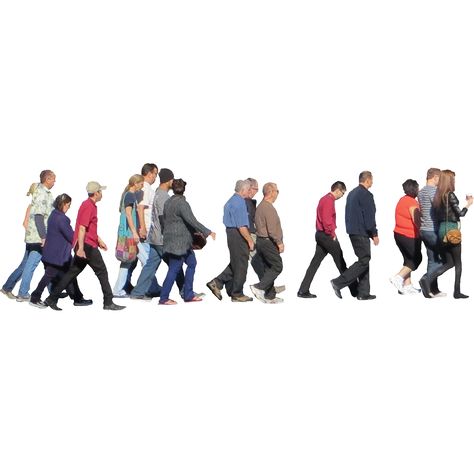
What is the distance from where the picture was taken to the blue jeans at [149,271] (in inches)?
929

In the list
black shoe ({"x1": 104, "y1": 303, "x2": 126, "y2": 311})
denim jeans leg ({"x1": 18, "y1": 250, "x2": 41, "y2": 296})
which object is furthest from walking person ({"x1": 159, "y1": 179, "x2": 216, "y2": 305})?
denim jeans leg ({"x1": 18, "y1": 250, "x2": 41, "y2": 296})

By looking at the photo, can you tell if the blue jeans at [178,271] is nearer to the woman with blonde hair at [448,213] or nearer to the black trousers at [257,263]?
the black trousers at [257,263]

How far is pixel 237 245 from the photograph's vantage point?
75.9ft

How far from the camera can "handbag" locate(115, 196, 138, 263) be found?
938 inches

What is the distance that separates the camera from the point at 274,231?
2317cm

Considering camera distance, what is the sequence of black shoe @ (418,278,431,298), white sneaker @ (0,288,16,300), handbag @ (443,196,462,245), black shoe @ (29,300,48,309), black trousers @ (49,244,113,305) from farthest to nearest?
white sneaker @ (0,288,16,300) < black shoe @ (418,278,431,298) < handbag @ (443,196,462,245) < black shoe @ (29,300,48,309) < black trousers @ (49,244,113,305)

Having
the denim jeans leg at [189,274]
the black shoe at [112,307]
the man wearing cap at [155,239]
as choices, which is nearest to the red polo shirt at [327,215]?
the denim jeans leg at [189,274]

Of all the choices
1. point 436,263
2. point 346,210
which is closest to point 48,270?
point 346,210

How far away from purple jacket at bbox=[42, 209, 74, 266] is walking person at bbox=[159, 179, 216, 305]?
169 cm

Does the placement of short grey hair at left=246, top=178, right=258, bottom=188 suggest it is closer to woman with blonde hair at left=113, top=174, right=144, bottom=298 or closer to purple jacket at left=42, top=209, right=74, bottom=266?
woman with blonde hair at left=113, top=174, right=144, bottom=298

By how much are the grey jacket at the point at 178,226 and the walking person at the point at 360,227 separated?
2.61 metres

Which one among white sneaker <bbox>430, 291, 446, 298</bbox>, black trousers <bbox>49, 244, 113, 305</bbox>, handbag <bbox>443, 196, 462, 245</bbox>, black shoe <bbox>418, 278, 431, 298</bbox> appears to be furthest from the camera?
white sneaker <bbox>430, 291, 446, 298</bbox>

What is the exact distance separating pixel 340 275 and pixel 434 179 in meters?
2.36


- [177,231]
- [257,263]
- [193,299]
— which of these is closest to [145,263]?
[193,299]
